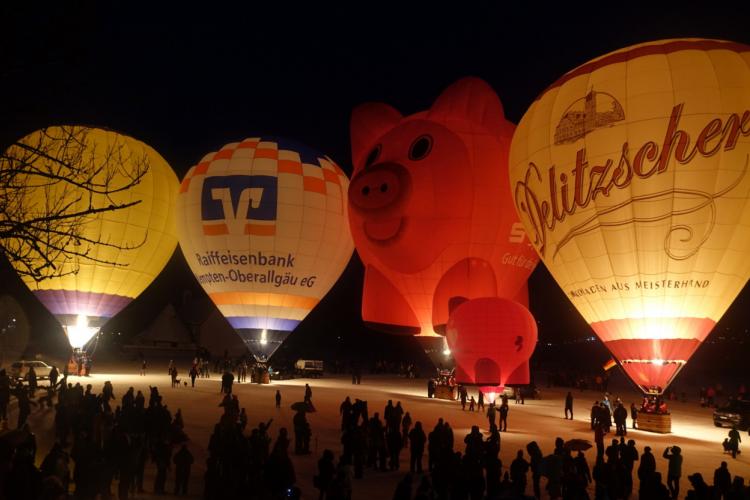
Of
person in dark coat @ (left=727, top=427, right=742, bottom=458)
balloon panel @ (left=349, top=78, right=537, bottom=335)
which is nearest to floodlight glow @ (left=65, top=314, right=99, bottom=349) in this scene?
balloon panel @ (left=349, top=78, right=537, bottom=335)

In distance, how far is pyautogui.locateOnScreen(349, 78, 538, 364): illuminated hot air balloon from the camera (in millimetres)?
17453

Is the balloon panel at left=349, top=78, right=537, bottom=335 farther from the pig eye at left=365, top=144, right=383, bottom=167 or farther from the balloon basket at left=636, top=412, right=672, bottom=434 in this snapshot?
the balloon basket at left=636, top=412, right=672, bottom=434

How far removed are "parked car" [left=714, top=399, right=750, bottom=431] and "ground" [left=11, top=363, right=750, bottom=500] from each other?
269mm

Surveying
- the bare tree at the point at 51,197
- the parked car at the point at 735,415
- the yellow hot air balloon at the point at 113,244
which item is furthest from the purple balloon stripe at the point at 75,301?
the parked car at the point at 735,415

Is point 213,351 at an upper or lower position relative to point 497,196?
lower

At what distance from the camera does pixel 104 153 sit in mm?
21156

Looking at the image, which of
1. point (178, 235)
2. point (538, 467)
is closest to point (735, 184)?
point (538, 467)

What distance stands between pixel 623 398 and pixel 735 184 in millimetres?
10112

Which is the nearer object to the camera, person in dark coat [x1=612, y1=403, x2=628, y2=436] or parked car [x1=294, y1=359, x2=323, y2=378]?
person in dark coat [x1=612, y1=403, x2=628, y2=436]

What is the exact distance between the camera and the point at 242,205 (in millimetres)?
20688

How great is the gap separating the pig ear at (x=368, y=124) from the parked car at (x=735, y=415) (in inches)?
463

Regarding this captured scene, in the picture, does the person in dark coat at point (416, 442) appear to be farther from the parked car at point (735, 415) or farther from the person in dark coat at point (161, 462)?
the parked car at point (735, 415)

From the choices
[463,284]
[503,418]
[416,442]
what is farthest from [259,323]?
[416,442]

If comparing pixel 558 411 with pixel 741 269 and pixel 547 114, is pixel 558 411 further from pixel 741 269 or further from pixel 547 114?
pixel 547 114
